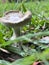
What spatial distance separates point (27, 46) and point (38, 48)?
0.54 ft

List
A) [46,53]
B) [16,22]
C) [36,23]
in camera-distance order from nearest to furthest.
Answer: [46,53] < [16,22] < [36,23]

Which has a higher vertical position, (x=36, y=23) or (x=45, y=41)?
(x=36, y=23)

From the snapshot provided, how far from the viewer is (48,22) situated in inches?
82.9

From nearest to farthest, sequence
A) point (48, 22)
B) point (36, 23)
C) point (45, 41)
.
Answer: point (45, 41) → point (48, 22) → point (36, 23)

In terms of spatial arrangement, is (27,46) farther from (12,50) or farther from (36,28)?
(36,28)

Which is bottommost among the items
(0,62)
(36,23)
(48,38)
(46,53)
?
(46,53)

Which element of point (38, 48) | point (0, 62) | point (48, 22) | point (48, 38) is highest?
point (48, 22)

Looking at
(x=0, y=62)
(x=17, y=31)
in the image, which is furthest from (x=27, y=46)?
(x=0, y=62)

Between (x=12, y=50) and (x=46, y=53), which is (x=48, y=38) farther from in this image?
(x=46, y=53)

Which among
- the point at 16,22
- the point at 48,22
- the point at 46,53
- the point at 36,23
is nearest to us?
the point at 46,53

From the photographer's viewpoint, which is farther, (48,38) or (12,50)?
(48,38)

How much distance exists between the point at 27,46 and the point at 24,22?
0.24 metres

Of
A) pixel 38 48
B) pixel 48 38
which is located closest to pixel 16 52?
pixel 38 48

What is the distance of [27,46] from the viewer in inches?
65.1
